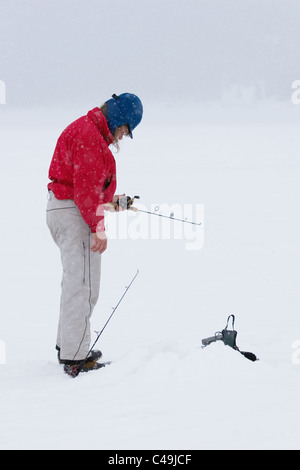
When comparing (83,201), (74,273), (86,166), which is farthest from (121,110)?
(74,273)

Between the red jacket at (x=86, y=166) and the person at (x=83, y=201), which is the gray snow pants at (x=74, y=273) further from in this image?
the red jacket at (x=86, y=166)

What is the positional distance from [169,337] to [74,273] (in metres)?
1.26

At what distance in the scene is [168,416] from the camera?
273cm

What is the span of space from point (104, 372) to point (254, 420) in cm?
121

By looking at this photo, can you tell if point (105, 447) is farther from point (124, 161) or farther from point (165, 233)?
point (124, 161)

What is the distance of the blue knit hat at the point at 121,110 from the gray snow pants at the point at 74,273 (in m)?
0.63

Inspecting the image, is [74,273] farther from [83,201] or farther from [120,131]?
[120,131]

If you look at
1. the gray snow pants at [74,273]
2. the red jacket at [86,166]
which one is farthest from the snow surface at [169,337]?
the red jacket at [86,166]

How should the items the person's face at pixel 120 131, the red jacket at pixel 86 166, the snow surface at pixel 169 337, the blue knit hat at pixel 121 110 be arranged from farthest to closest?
the person's face at pixel 120 131 → the blue knit hat at pixel 121 110 → the red jacket at pixel 86 166 → the snow surface at pixel 169 337

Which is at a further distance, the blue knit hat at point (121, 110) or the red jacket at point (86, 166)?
the blue knit hat at point (121, 110)

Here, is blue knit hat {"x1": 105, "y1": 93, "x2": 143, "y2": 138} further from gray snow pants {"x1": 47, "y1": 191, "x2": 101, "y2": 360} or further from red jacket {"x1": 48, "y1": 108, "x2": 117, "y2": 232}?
gray snow pants {"x1": 47, "y1": 191, "x2": 101, "y2": 360}

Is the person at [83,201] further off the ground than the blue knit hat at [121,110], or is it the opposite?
the blue knit hat at [121,110]

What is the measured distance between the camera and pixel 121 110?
3.74m

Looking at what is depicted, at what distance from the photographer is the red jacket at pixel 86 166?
3.61 m
